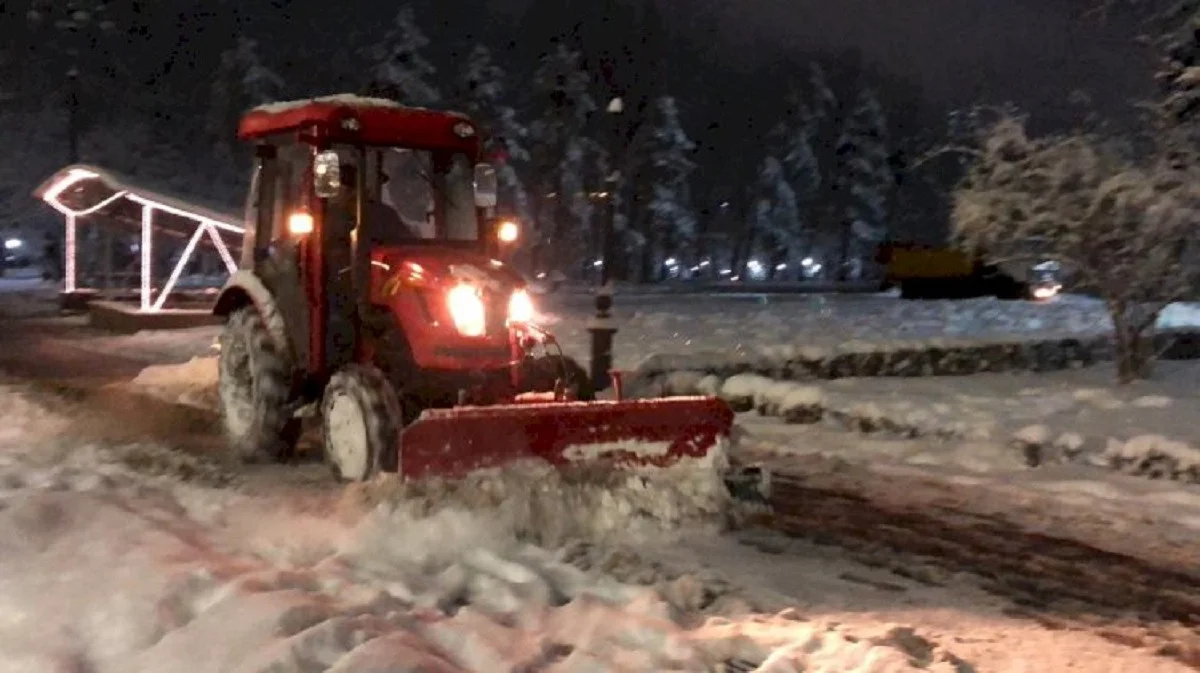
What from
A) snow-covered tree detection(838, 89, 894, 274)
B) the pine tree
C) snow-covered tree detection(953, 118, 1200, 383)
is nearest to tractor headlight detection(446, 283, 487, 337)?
snow-covered tree detection(953, 118, 1200, 383)

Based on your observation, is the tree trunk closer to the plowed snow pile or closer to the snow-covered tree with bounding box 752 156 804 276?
the plowed snow pile

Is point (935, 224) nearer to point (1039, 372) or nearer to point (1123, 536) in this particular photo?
point (1039, 372)

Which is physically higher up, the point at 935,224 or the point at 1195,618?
the point at 935,224

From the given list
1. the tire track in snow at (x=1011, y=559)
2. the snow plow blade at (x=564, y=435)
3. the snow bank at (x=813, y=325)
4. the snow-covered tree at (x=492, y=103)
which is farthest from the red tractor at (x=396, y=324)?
the snow-covered tree at (x=492, y=103)

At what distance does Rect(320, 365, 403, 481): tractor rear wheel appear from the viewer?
8812mm

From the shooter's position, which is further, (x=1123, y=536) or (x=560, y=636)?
(x=1123, y=536)

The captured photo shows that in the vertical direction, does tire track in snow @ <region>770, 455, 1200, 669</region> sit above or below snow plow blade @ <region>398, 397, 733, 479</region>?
below

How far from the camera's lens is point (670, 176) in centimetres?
6531

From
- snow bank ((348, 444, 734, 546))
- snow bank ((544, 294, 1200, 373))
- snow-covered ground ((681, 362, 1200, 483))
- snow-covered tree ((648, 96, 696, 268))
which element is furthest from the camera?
snow-covered tree ((648, 96, 696, 268))

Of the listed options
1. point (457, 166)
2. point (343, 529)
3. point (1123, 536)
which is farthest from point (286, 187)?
point (1123, 536)

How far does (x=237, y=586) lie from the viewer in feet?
19.9

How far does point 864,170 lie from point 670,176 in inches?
552

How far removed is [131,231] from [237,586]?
2546cm

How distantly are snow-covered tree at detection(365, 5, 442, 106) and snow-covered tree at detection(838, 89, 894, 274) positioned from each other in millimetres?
26692
